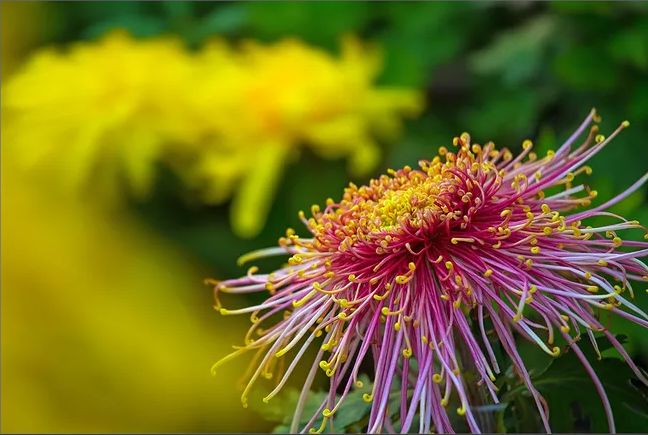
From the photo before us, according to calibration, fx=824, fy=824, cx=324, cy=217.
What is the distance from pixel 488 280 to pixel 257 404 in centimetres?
9

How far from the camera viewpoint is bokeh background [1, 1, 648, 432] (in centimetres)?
54

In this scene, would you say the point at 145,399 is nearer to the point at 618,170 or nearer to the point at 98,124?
the point at 98,124

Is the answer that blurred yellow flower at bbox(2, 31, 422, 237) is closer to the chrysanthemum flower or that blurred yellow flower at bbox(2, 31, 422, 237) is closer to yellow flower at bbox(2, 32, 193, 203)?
yellow flower at bbox(2, 32, 193, 203)

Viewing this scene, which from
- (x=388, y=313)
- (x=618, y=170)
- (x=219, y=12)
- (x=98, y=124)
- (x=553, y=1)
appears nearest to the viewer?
(x=388, y=313)

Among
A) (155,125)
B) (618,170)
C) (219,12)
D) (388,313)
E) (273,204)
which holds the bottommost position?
(388,313)

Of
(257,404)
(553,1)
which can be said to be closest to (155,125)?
(553,1)

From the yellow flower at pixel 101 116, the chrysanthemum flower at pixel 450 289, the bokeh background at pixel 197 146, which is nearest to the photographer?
the chrysanthemum flower at pixel 450 289

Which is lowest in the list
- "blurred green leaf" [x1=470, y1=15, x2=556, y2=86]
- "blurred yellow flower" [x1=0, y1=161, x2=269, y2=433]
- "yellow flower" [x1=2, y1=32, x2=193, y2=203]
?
"blurred yellow flower" [x1=0, y1=161, x2=269, y2=433]

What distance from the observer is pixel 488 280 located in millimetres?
222

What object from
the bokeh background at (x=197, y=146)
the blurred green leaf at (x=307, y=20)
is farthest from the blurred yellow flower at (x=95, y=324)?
the blurred green leaf at (x=307, y=20)

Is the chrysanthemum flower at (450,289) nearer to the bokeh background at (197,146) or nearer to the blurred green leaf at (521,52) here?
the bokeh background at (197,146)

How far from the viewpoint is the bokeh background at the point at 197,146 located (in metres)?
0.54

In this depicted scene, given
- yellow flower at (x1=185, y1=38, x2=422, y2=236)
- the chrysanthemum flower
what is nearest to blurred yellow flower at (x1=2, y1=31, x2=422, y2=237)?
yellow flower at (x1=185, y1=38, x2=422, y2=236)

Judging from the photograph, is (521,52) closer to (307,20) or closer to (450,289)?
(307,20)
